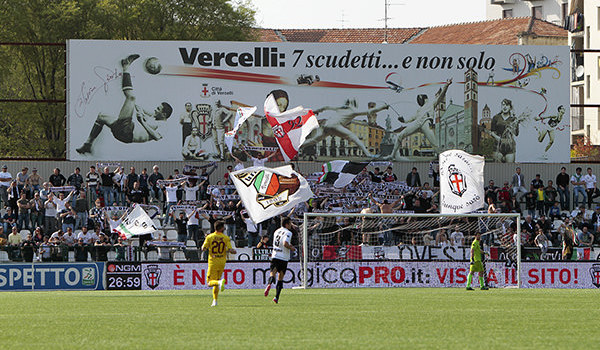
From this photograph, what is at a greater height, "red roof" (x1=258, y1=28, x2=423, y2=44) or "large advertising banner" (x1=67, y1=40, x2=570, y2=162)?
"red roof" (x1=258, y1=28, x2=423, y2=44)

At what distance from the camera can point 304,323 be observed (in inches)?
597

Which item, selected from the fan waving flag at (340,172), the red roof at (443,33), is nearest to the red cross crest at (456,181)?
the fan waving flag at (340,172)

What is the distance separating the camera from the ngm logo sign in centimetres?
2934

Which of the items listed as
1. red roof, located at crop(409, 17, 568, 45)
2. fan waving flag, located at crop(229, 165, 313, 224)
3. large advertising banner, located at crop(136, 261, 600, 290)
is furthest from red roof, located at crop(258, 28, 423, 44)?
fan waving flag, located at crop(229, 165, 313, 224)

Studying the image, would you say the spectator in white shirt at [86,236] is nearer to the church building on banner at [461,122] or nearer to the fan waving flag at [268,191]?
the fan waving flag at [268,191]

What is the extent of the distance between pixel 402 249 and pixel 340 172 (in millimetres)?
7094

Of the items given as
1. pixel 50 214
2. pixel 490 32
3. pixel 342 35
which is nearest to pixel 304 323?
pixel 50 214

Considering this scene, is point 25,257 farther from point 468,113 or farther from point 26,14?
point 26,14

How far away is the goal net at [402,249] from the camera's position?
2992cm

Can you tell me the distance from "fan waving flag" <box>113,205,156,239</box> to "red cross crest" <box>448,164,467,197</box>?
393 inches

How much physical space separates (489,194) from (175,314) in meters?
21.5

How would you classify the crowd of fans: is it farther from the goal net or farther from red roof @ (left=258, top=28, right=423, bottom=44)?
red roof @ (left=258, top=28, right=423, bottom=44)

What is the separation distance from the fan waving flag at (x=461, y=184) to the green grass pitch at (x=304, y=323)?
5.81 meters

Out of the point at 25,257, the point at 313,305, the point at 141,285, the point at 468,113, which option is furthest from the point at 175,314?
the point at 468,113
